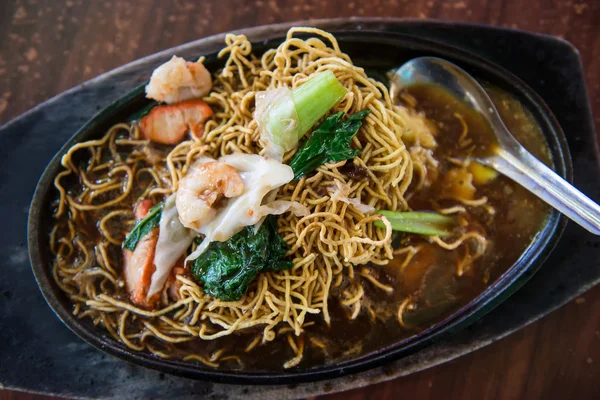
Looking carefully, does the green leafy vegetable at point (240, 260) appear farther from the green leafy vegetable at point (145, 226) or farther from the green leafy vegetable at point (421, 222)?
the green leafy vegetable at point (421, 222)

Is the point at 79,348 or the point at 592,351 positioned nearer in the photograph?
the point at 79,348

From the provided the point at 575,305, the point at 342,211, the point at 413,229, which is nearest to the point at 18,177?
the point at 342,211

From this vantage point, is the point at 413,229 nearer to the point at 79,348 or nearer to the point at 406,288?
the point at 406,288

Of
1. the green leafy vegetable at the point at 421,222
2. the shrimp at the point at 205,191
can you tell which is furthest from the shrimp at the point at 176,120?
the green leafy vegetable at the point at 421,222

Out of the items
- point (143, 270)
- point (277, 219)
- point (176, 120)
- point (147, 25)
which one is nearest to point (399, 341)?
point (277, 219)

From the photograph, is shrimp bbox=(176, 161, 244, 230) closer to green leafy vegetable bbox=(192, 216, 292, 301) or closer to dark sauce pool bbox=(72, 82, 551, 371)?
green leafy vegetable bbox=(192, 216, 292, 301)

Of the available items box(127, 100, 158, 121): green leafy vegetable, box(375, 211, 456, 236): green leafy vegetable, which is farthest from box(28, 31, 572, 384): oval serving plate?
box(375, 211, 456, 236): green leafy vegetable
